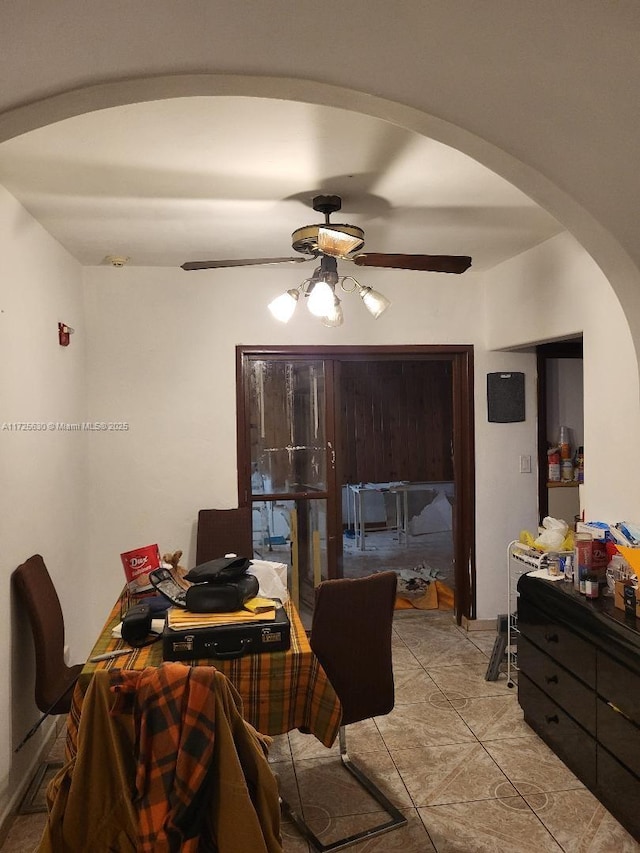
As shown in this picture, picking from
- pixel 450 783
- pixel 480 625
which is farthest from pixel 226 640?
pixel 480 625

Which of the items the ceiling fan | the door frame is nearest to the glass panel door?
the door frame

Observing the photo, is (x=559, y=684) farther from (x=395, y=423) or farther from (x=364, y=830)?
(x=395, y=423)

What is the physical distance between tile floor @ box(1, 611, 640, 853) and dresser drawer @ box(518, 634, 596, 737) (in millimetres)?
289

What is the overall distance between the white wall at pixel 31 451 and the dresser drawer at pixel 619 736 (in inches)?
91.7

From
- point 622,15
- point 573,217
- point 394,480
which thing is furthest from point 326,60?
point 394,480

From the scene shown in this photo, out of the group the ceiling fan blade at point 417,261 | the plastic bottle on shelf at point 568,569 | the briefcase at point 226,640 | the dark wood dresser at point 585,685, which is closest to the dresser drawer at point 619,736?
the dark wood dresser at point 585,685

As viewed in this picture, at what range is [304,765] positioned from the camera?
2979 mm

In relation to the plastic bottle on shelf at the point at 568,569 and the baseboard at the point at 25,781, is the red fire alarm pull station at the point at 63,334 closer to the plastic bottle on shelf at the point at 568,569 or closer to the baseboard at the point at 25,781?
the baseboard at the point at 25,781

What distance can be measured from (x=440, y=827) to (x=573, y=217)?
2.23 m

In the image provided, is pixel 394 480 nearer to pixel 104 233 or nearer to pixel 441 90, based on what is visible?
pixel 104 233

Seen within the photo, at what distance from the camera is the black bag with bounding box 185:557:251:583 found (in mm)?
2439

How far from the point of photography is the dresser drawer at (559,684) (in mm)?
2688

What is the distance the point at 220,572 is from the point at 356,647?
0.59 metres

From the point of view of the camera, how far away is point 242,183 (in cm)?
274
